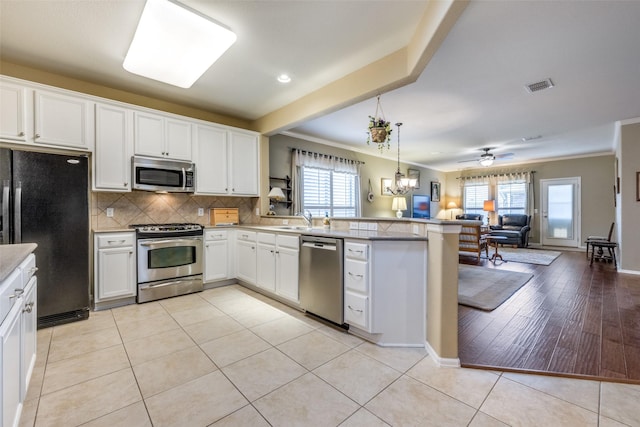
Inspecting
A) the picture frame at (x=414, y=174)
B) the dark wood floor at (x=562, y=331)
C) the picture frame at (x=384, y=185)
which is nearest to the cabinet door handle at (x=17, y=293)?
the dark wood floor at (x=562, y=331)

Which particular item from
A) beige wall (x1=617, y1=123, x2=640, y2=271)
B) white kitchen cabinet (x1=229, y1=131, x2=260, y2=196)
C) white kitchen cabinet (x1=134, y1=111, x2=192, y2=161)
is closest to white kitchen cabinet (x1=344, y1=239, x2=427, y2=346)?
white kitchen cabinet (x1=229, y1=131, x2=260, y2=196)

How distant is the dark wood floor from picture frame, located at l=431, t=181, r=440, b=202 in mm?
5729

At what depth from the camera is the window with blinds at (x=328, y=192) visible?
5677mm

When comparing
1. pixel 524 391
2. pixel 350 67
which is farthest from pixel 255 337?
pixel 350 67

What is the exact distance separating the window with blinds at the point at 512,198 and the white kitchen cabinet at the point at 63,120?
406 inches

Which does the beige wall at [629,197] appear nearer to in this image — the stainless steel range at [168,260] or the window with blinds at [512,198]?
the window with blinds at [512,198]

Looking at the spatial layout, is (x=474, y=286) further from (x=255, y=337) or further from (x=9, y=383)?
(x=9, y=383)

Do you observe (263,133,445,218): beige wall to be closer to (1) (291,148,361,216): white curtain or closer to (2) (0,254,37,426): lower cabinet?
(1) (291,148,361,216): white curtain

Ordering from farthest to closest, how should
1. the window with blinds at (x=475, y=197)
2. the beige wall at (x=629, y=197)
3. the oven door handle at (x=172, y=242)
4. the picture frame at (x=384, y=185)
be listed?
the window with blinds at (x=475, y=197), the picture frame at (x=384, y=185), the beige wall at (x=629, y=197), the oven door handle at (x=172, y=242)

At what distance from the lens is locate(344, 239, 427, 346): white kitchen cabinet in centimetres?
228

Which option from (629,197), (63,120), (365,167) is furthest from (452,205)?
(63,120)

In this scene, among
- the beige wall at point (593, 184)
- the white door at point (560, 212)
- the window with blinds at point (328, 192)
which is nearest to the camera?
the window with blinds at point (328, 192)

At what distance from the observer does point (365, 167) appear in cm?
717

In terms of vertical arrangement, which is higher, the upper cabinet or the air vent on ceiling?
the air vent on ceiling
